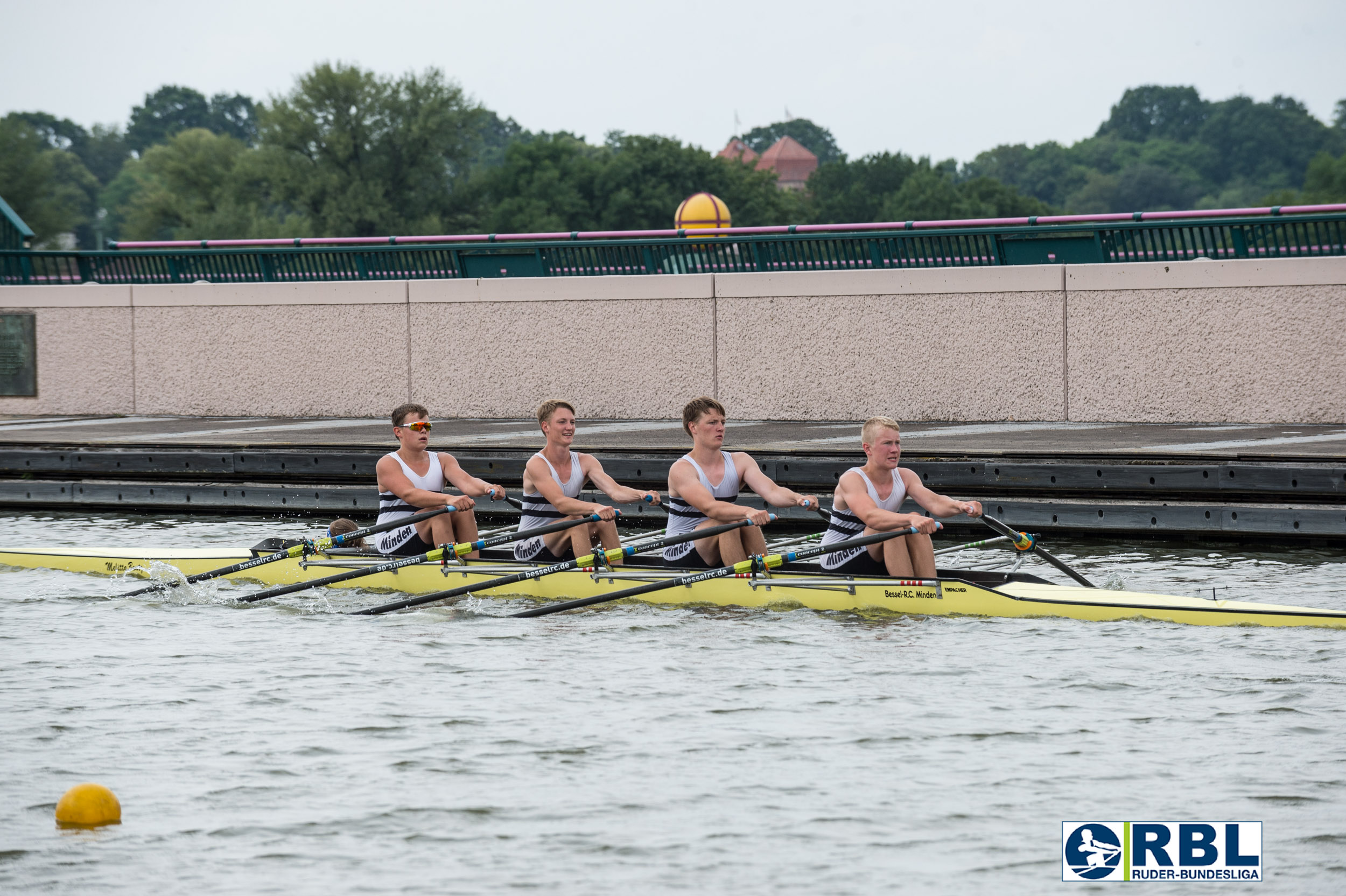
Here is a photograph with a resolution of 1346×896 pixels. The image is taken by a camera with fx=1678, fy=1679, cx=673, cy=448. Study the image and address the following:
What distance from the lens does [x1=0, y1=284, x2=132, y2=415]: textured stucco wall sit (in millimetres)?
20984

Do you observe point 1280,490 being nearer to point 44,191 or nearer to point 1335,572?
point 1335,572

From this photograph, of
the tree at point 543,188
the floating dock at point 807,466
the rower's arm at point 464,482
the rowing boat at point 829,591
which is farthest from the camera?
the tree at point 543,188

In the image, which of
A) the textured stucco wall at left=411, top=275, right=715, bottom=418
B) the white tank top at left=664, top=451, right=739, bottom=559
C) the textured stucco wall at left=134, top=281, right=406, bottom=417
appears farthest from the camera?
the textured stucco wall at left=134, top=281, right=406, bottom=417

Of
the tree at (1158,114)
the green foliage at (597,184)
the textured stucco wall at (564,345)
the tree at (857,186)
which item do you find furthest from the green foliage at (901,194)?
the textured stucco wall at (564,345)

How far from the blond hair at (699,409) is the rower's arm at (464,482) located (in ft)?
4.39

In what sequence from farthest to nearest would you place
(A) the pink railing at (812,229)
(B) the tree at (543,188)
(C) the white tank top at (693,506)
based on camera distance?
(B) the tree at (543,188) < (A) the pink railing at (812,229) < (C) the white tank top at (693,506)

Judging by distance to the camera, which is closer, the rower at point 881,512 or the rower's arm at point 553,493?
the rower at point 881,512

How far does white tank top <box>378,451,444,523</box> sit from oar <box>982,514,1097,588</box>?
3.50 m

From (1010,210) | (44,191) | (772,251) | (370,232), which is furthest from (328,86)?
(772,251)

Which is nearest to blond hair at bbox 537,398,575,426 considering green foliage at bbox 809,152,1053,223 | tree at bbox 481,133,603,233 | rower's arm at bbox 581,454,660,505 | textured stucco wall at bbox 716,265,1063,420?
rower's arm at bbox 581,454,660,505

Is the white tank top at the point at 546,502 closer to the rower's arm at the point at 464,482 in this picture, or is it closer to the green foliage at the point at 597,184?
the rower's arm at the point at 464,482

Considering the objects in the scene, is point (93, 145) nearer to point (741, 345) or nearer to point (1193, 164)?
point (1193, 164)

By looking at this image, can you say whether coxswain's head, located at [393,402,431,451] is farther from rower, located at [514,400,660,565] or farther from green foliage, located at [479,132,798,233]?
green foliage, located at [479,132,798,233]

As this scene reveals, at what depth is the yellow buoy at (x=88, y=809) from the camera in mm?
6062
